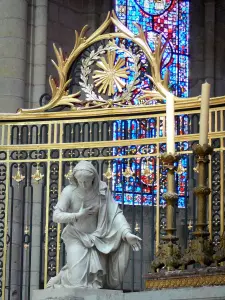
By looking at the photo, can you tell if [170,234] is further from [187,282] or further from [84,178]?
[84,178]

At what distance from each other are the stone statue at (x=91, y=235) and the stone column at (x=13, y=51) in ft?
21.8

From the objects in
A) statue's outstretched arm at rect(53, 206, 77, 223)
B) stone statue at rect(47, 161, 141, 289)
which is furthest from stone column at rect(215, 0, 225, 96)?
statue's outstretched arm at rect(53, 206, 77, 223)

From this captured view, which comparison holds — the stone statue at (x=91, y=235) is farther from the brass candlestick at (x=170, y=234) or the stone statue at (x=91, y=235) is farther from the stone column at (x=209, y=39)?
the stone column at (x=209, y=39)

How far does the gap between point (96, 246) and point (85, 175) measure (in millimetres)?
763

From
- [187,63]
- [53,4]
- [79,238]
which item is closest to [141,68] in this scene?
[79,238]

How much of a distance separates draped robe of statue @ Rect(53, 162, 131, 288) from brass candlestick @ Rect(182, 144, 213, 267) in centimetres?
178

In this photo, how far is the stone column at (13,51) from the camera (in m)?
19.4

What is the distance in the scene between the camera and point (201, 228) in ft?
36.1

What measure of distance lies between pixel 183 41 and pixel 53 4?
123 inches

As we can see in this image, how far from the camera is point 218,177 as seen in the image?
14.0m

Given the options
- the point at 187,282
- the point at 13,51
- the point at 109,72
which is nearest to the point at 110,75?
the point at 109,72

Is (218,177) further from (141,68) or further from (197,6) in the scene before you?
(197,6)

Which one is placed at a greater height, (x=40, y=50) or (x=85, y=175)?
(x=40, y=50)

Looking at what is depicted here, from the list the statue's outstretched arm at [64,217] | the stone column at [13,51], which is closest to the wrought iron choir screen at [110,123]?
the statue's outstretched arm at [64,217]
